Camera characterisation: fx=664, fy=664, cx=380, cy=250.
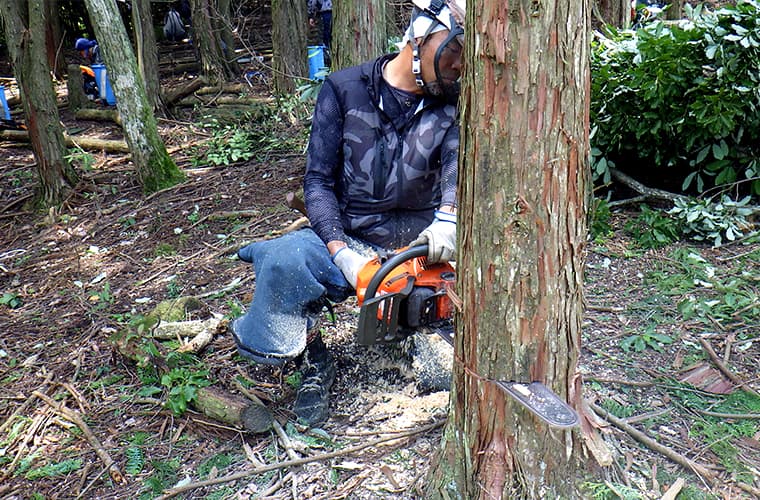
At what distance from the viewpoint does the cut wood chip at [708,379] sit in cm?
273

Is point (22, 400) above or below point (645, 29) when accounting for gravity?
below

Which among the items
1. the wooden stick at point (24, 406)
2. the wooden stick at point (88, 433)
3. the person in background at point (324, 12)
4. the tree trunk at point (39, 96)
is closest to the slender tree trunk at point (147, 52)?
the tree trunk at point (39, 96)

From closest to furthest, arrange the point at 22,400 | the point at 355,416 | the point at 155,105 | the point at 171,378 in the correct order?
the point at 355,416
the point at 171,378
the point at 22,400
the point at 155,105

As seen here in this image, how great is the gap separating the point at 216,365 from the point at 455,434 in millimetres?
1581

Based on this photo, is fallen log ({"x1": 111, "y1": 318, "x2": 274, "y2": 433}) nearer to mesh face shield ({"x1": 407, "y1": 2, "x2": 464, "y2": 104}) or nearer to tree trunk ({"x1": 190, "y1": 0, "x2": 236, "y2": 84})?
mesh face shield ({"x1": 407, "y1": 2, "x2": 464, "y2": 104})

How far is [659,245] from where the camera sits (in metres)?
4.21

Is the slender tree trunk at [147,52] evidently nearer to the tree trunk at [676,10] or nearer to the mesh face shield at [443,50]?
the tree trunk at [676,10]

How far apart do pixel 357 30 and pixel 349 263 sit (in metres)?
2.38

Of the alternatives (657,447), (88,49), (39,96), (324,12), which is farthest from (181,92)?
(657,447)

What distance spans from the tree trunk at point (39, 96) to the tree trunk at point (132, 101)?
0.59m

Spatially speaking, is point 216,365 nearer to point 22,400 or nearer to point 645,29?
point 22,400

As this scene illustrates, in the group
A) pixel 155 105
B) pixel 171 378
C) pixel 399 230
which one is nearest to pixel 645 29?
pixel 399 230

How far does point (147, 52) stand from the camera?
894 cm

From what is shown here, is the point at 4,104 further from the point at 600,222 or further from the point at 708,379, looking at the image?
the point at 708,379
